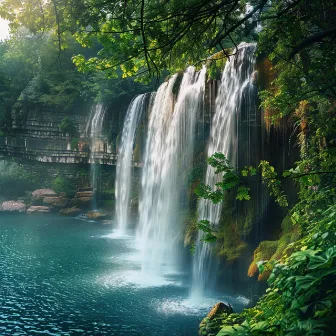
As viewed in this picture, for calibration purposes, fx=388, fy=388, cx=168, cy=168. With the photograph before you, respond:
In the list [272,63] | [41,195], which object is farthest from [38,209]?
[272,63]

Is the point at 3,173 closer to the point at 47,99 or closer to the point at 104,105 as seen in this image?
the point at 47,99

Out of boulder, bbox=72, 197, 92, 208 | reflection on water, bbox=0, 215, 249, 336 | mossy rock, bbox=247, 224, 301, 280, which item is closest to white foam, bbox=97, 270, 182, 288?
reflection on water, bbox=0, 215, 249, 336

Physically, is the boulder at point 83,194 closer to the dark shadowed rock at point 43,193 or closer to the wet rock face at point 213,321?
the dark shadowed rock at point 43,193

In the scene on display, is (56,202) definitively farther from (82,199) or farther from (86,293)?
(86,293)

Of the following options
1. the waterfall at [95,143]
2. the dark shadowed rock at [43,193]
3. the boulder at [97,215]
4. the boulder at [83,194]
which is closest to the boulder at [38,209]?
the dark shadowed rock at [43,193]

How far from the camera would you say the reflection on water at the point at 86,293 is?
8.91 meters

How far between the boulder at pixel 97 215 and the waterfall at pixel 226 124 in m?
12.1

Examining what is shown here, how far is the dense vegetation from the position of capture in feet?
10.1

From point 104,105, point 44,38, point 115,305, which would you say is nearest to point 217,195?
point 115,305

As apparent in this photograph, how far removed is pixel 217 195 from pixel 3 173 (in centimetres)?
2809

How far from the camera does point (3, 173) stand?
95.1 feet

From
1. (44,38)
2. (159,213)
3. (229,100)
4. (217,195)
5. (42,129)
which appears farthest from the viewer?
(44,38)

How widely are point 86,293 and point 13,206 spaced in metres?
17.4

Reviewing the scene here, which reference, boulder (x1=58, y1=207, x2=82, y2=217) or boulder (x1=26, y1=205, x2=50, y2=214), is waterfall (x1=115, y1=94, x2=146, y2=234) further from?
boulder (x1=26, y1=205, x2=50, y2=214)
